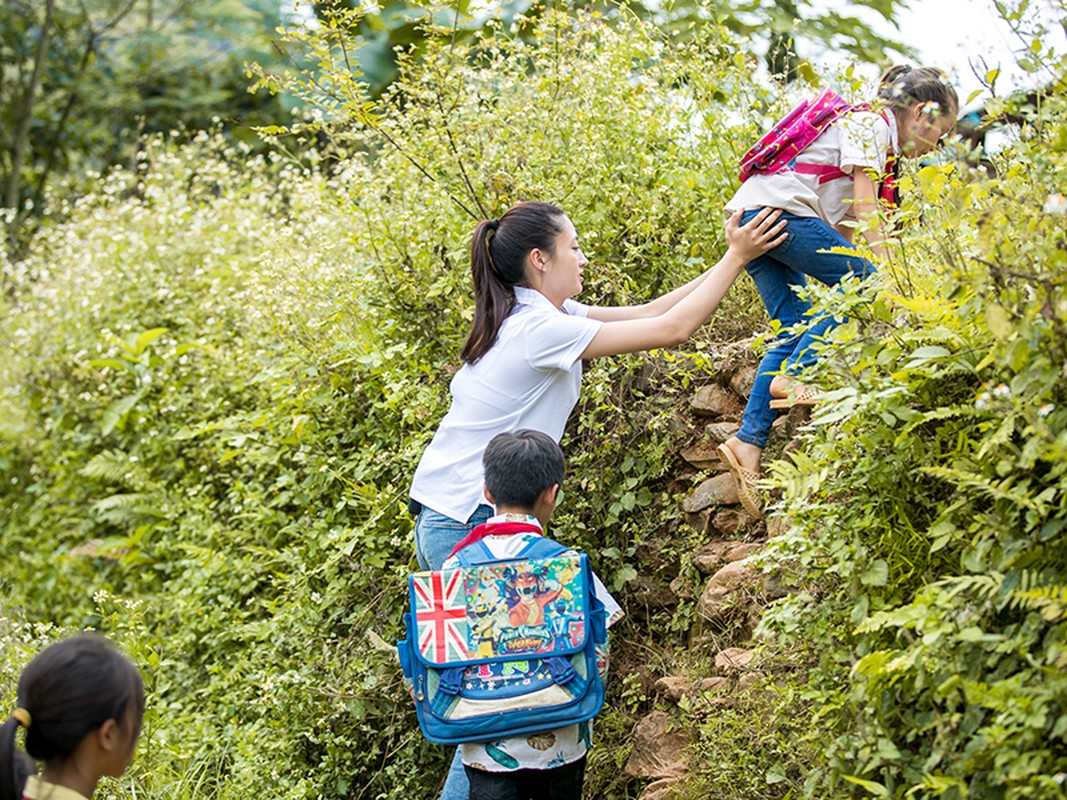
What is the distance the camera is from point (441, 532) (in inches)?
147

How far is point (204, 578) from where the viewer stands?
630 cm

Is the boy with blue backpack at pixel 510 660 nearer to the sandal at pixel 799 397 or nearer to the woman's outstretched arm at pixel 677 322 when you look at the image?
the woman's outstretched arm at pixel 677 322

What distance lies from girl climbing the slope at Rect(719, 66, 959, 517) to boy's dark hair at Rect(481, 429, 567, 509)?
3.44 feet

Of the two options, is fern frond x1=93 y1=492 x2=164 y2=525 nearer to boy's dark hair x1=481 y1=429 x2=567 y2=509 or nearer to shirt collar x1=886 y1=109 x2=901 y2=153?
boy's dark hair x1=481 y1=429 x2=567 y2=509

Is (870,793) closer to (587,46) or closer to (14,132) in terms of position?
(587,46)

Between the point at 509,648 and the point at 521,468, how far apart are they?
51cm

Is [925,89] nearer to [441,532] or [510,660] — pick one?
[441,532]

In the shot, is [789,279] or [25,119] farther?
[25,119]

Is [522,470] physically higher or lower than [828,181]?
lower

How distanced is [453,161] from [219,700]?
2.84 metres

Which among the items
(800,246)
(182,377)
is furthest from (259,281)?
(800,246)

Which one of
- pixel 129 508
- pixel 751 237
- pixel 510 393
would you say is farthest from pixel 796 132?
pixel 129 508

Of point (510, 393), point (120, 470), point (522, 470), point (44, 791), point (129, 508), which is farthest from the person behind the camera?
point (120, 470)

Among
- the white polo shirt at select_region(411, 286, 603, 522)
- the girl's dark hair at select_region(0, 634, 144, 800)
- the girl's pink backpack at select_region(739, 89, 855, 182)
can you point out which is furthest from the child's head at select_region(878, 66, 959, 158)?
the girl's dark hair at select_region(0, 634, 144, 800)
